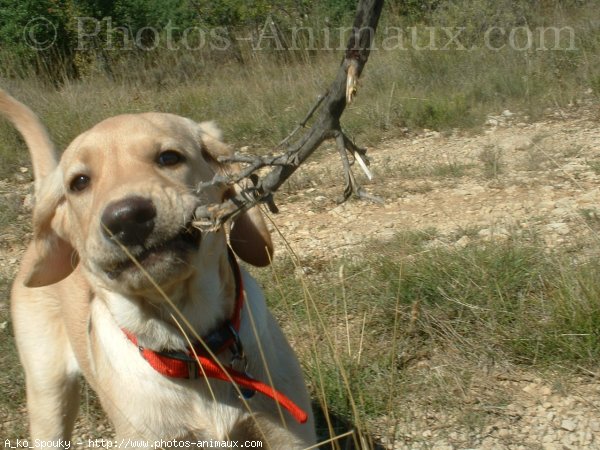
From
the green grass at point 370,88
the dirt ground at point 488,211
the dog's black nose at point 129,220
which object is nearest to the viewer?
the dog's black nose at point 129,220

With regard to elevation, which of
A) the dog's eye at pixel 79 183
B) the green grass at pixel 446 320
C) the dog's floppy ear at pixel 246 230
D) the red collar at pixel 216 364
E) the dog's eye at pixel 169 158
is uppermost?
the dog's eye at pixel 169 158

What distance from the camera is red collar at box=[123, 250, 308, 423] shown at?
198 centimetres

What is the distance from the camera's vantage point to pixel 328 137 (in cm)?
161

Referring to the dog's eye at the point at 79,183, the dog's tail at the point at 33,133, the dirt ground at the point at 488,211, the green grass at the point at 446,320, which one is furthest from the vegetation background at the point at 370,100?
the dog's tail at the point at 33,133

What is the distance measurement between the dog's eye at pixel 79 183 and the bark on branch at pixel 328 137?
0.53m

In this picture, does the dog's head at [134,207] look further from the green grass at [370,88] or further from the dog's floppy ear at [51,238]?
the green grass at [370,88]

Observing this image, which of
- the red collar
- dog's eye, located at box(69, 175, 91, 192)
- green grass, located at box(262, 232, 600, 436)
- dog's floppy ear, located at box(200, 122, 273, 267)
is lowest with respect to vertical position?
green grass, located at box(262, 232, 600, 436)

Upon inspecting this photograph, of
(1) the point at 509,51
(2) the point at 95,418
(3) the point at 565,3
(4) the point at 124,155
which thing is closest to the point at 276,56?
(1) the point at 509,51

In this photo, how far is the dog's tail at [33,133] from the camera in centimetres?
278

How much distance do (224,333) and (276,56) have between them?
711 centimetres

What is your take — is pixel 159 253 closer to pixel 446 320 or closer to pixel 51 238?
pixel 51 238

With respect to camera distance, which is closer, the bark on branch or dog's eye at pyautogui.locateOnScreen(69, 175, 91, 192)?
the bark on branch

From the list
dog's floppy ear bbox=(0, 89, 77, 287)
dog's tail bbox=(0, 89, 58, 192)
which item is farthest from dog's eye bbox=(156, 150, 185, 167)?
dog's tail bbox=(0, 89, 58, 192)

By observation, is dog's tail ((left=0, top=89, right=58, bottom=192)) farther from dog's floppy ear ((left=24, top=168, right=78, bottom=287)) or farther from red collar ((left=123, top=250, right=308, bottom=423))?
red collar ((left=123, top=250, right=308, bottom=423))
